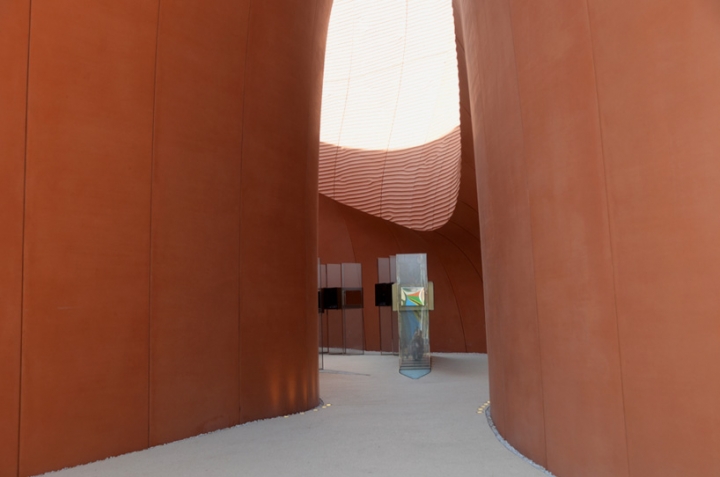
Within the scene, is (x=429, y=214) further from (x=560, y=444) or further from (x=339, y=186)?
(x=560, y=444)

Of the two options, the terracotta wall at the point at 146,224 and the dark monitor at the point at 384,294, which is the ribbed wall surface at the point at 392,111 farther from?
the terracotta wall at the point at 146,224

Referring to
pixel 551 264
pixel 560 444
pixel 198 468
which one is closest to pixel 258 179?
pixel 198 468

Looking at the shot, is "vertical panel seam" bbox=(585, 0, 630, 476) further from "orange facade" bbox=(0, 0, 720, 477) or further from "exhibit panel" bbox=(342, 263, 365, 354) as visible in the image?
"exhibit panel" bbox=(342, 263, 365, 354)

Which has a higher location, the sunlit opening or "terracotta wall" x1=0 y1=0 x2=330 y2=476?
the sunlit opening

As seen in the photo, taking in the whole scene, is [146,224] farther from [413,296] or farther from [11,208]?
[413,296]

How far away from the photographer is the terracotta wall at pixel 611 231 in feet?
9.92

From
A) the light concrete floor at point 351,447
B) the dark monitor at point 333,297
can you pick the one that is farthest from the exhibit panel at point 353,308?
the light concrete floor at point 351,447

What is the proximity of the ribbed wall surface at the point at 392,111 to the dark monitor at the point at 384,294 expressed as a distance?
1992mm

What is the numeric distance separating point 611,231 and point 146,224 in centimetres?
385

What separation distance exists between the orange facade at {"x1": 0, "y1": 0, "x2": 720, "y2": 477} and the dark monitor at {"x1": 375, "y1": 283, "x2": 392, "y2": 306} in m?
9.96

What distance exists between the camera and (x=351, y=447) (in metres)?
5.53

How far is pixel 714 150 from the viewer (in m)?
2.93

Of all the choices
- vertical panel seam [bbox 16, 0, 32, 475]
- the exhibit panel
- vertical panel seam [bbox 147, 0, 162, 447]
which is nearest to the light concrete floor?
vertical panel seam [bbox 147, 0, 162, 447]

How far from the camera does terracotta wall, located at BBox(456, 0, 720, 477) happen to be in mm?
3023
